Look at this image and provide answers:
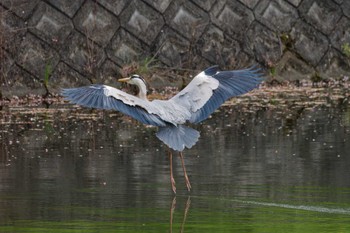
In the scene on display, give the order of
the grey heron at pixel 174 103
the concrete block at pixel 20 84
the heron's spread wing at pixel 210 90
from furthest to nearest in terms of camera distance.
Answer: the concrete block at pixel 20 84 < the heron's spread wing at pixel 210 90 < the grey heron at pixel 174 103

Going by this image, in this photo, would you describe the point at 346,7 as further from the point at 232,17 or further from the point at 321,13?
the point at 232,17

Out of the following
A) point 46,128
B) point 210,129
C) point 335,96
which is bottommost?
point 46,128

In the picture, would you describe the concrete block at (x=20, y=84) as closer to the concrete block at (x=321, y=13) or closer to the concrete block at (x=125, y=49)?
the concrete block at (x=125, y=49)

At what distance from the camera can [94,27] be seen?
16.1m

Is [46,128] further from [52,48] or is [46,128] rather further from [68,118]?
[52,48]

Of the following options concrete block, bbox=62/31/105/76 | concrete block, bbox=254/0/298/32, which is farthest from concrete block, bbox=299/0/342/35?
concrete block, bbox=62/31/105/76

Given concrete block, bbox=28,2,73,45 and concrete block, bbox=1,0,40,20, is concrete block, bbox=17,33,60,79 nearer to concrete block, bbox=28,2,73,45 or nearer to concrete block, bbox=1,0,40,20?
concrete block, bbox=28,2,73,45

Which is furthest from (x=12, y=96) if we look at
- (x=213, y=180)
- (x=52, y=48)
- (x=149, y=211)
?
(x=149, y=211)

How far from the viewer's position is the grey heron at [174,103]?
351 inches

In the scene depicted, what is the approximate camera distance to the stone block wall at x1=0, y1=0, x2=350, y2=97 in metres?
15.6

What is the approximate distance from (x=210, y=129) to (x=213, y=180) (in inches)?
134

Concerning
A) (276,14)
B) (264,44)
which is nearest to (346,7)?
(276,14)

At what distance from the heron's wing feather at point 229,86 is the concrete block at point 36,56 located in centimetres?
588

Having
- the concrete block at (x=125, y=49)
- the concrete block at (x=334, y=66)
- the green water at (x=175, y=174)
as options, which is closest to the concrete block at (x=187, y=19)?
the concrete block at (x=125, y=49)
